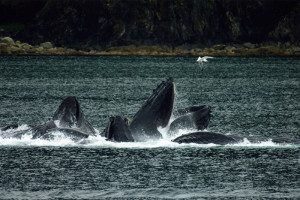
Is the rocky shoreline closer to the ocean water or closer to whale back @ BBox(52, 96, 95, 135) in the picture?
the ocean water

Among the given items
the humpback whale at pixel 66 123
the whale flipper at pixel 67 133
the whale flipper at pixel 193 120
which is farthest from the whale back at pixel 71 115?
the whale flipper at pixel 193 120

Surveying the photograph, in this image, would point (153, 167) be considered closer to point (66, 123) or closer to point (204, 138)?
point (204, 138)

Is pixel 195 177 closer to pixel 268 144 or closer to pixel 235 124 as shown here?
pixel 268 144

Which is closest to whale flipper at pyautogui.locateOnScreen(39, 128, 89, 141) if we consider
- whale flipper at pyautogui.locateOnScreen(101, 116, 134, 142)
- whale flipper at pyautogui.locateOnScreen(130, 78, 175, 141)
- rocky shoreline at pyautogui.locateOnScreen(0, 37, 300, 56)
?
whale flipper at pyautogui.locateOnScreen(101, 116, 134, 142)

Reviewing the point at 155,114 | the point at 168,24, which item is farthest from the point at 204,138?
the point at 168,24

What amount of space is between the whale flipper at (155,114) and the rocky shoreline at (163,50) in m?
151

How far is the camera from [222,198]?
70.0ft

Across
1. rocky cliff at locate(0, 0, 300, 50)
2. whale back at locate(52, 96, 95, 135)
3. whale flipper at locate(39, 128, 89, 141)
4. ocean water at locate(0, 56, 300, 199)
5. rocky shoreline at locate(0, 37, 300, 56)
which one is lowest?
rocky shoreline at locate(0, 37, 300, 56)

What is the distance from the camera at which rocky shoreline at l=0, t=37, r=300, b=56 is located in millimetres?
180250

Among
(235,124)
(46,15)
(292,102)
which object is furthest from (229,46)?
(235,124)

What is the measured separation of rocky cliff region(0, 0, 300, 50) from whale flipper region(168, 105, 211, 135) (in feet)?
509

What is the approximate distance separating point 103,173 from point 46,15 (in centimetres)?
17950

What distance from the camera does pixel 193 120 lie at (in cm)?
A: 2997

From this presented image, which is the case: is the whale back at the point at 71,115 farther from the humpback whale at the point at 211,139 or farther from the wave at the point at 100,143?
the humpback whale at the point at 211,139
